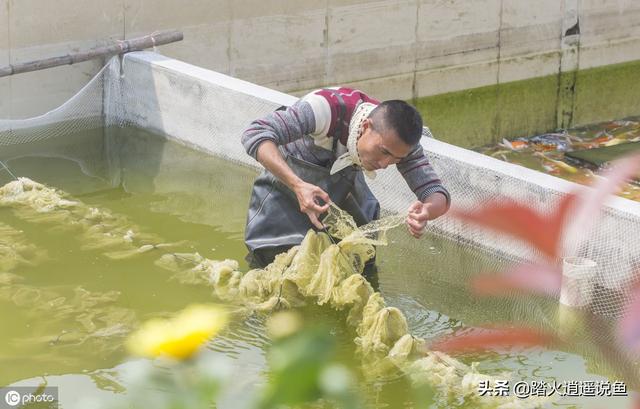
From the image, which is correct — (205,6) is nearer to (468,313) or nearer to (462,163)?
(462,163)

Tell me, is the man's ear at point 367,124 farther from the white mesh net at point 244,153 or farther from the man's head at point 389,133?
the white mesh net at point 244,153

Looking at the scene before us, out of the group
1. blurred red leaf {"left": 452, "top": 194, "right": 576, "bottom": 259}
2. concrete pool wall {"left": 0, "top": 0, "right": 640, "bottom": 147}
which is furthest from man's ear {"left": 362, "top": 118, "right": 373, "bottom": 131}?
concrete pool wall {"left": 0, "top": 0, "right": 640, "bottom": 147}

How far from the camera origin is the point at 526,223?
3.80ft

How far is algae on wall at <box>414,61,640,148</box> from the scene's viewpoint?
11.4 meters

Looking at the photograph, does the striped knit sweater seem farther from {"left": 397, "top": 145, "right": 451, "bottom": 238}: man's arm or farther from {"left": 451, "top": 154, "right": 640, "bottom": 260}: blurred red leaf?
{"left": 451, "top": 154, "right": 640, "bottom": 260}: blurred red leaf

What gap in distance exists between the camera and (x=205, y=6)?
31.4 ft

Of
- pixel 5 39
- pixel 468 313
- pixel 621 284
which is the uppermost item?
pixel 5 39

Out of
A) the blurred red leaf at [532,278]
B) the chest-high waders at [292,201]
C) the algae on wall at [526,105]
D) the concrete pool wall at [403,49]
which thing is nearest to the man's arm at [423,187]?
the chest-high waders at [292,201]

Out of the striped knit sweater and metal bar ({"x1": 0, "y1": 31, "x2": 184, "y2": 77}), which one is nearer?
the striped knit sweater

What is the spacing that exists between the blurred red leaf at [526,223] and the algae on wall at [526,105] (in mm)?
10047

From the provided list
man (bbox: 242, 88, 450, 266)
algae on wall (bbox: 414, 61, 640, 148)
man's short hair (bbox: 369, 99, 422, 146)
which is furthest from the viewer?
algae on wall (bbox: 414, 61, 640, 148)

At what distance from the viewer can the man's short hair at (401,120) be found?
4867mm

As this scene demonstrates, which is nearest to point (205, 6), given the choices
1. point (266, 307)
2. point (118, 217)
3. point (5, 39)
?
point (5, 39)

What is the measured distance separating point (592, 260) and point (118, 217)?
10.4ft
